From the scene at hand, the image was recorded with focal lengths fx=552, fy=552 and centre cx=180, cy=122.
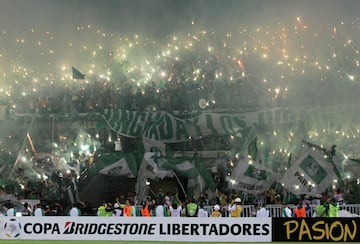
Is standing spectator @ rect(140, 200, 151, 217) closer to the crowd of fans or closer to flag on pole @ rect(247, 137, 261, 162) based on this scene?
the crowd of fans

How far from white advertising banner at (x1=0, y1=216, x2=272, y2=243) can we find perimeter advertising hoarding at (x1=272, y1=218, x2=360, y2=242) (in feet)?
1.01

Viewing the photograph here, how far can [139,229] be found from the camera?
14.4 metres

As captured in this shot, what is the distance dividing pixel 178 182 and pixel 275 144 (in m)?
4.23

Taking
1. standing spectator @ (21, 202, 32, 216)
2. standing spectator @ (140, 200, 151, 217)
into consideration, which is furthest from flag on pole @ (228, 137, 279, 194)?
standing spectator @ (21, 202, 32, 216)

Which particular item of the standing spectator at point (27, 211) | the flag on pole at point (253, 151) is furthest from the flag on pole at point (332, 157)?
the standing spectator at point (27, 211)

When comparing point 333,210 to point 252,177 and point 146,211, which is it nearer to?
point 252,177

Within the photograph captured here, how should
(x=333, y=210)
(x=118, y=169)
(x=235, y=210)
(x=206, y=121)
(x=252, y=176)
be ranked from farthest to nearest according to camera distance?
(x=206, y=121) → (x=118, y=169) → (x=252, y=176) → (x=235, y=210) → (x=333, y=210)

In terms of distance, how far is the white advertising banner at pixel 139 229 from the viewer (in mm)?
13859

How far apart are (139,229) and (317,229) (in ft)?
14.9

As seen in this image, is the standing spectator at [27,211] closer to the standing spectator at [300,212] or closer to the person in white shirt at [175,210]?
the person in white shirt at [175,210]

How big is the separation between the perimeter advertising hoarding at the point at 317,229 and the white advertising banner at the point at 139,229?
0.31 metres

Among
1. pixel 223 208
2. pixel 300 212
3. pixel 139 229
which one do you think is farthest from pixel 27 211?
pixel 300 212

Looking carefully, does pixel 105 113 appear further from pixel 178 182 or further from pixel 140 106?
pixel 178 182

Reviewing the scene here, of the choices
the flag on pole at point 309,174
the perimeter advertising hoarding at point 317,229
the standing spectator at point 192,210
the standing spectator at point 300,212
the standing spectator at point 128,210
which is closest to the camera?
the perimeter advertising hoarding at point 317,229
